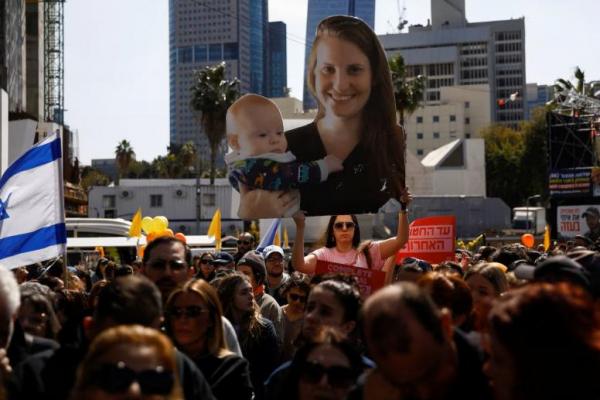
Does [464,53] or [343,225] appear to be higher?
[464,53]

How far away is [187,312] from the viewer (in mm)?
5180

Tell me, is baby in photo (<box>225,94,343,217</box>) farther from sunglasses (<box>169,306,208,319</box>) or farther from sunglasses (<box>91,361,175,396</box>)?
sunglasses (<box>91,361,175,396</box>)

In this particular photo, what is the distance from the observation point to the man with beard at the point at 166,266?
19.5ft

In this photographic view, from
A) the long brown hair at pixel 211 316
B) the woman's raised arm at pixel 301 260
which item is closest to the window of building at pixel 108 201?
the woman's raised arm at pixel 301 260

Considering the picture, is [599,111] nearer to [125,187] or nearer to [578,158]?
[578,158]

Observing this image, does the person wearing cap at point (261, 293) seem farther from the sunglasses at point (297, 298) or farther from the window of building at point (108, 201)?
the window of building at point (108, 201)

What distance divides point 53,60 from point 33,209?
180ft

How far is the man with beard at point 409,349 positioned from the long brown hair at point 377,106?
25.2 ft

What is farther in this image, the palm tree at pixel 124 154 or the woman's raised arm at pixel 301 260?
the palm tree at pixel 124 154

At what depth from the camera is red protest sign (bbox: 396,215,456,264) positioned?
1157 cm

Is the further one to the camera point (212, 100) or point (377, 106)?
point (212, 100)

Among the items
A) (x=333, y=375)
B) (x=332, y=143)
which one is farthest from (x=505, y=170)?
(x=333, y=375)

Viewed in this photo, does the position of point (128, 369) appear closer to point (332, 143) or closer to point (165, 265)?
point (165, 265)

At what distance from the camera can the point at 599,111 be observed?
40594 millimetres
